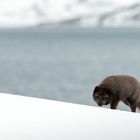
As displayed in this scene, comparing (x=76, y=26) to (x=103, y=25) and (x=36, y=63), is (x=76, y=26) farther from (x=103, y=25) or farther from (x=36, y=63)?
(x=36, y=63)

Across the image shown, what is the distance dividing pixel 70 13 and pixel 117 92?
98.6 metres

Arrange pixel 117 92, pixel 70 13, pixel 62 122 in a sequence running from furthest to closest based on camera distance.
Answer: pixel 70 13 → pixel 117 92 → pixel 62 122

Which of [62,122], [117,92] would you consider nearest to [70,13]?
[117,92]

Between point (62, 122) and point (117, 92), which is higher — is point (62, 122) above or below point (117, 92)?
below

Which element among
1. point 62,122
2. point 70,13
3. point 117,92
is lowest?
point 62,122

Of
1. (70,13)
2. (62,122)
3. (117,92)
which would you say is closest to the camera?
(62,122)

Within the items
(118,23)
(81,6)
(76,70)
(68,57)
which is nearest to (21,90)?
(76,70)

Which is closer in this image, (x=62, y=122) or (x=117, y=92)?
(x=62, y=122)

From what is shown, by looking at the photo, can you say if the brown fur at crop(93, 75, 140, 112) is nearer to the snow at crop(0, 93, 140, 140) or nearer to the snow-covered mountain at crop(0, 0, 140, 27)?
the snow at crop(0, 93, 140, 140)

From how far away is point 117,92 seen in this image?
10.1 feet

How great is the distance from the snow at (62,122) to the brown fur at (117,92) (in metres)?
0.35

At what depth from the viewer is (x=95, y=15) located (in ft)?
322

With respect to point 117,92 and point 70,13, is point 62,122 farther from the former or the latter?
point 70,13

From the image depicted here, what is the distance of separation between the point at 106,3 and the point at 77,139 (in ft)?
347
